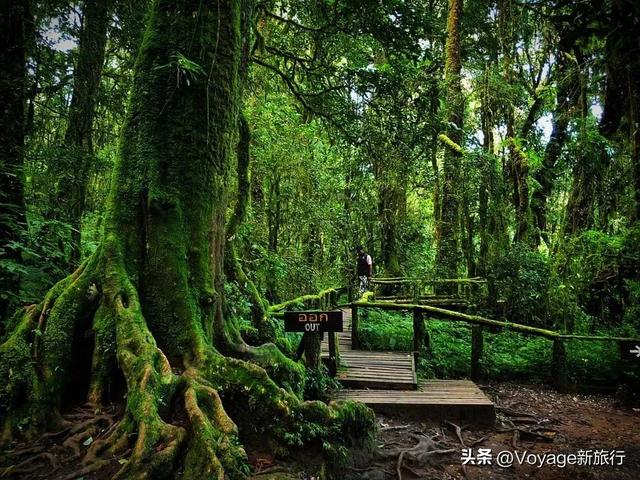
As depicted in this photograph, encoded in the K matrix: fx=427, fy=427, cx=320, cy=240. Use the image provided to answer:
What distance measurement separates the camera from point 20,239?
537cm

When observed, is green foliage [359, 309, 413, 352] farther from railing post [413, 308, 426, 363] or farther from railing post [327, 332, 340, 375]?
railing post [327, 332, 340, 375]

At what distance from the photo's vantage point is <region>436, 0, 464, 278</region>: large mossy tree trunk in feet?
46.9

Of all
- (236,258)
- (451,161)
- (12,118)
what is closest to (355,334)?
(236,258)

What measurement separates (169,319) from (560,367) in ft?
26.1

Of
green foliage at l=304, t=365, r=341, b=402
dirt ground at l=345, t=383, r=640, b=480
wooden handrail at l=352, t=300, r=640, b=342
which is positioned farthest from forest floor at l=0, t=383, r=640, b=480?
wooden handrail at l=352, t=300, r=640, b=342

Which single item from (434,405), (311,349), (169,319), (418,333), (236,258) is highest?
(236,258)

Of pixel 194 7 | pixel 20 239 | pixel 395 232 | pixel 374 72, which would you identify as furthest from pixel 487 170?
pixel 20 239

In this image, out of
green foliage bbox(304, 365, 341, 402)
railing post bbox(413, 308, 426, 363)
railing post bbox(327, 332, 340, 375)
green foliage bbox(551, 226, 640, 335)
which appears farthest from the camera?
railing post bbox(413, 308, 426, 363)

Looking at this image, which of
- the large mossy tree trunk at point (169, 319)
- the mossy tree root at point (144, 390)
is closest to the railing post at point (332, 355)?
the large mossy tree trunk at point (169, 319)

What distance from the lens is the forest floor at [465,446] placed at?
3273mm

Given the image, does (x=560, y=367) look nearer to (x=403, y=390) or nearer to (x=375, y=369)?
(x=403, y=390)

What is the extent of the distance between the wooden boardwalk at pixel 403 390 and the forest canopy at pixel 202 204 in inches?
53.8

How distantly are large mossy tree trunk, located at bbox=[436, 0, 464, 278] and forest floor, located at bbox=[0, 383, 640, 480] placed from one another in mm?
8149

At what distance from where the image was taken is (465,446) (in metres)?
5.93
